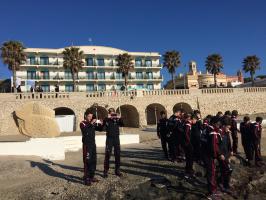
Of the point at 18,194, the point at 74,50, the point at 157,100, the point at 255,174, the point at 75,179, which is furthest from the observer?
the point at 74,50

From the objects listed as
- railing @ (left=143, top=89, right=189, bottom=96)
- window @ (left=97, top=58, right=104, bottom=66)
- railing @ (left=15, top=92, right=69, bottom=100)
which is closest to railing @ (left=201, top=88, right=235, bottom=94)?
railing @ (left=143, top=89, right=189, bottom=96)

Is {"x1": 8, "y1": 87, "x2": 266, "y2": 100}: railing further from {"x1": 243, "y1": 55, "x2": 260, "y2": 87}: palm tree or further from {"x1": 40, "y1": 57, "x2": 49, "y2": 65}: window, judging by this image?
{"x1": 40, "y1": 57, "x2": 49, "y2": 65}: window

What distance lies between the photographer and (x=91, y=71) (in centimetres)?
5978

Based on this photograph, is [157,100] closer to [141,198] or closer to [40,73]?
[40,73]

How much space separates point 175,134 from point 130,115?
31.3m

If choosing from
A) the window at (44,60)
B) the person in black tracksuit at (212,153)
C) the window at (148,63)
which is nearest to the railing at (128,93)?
the window at (148,63)

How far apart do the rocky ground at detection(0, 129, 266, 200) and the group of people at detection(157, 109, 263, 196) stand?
1.44 ft

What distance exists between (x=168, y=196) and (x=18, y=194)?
12.6ft

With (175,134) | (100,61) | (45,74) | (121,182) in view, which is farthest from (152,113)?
(121,182)

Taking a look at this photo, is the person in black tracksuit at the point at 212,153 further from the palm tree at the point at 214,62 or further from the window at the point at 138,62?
the window at the point at 138,62

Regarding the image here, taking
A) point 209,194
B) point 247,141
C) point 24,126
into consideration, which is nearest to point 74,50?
point 24,126

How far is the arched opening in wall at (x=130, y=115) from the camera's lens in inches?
1586

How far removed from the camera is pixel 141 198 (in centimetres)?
809

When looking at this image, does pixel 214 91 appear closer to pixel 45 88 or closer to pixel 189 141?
pixel 45 88
